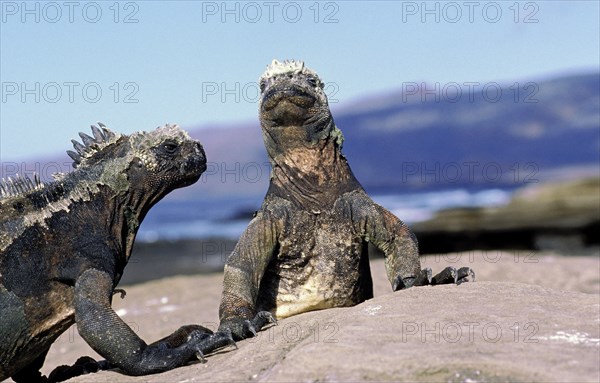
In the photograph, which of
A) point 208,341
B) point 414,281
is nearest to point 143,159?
point 208,341

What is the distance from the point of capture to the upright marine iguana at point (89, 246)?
570cm

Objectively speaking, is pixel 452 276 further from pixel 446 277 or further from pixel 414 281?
pixel 414 281

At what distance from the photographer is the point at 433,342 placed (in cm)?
455

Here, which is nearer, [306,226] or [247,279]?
[247,279]

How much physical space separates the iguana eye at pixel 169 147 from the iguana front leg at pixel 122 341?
110 cm

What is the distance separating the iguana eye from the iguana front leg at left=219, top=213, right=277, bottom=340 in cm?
76

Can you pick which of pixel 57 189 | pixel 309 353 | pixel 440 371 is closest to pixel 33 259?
pixel 57 189

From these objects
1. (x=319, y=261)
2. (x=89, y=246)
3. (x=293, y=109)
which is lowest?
(x=319, y=261)

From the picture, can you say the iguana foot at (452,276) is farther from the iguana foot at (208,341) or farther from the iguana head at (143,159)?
the iguana head at (143,159)

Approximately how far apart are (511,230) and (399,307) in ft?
76.2

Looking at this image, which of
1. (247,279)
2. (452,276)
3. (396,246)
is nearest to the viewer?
(452,276)

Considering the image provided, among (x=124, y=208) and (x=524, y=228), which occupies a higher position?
(x=124, y=208)

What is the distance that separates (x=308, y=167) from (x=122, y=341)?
200 centimetres

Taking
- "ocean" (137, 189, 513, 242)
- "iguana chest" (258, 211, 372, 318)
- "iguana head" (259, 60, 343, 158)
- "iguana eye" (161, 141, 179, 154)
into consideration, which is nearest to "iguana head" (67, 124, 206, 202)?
"iguana eye" (161, 141, 179, 154)
